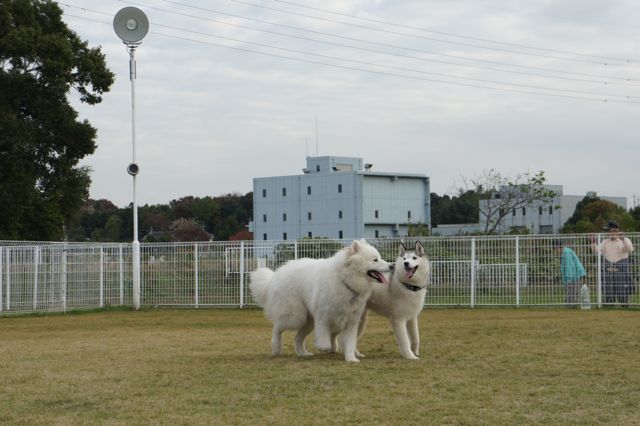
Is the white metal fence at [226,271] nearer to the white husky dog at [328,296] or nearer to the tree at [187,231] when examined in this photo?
the white husky dog at [328,296]

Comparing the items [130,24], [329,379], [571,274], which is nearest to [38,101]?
[130,24]

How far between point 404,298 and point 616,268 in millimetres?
9805

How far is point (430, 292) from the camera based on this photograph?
20188 mm

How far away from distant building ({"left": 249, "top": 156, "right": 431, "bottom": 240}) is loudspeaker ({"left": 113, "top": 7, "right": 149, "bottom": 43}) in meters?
54.2

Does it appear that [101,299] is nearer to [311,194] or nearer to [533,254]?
[533,254]

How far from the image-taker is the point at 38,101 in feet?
94.4

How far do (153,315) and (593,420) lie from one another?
1421 centimetres

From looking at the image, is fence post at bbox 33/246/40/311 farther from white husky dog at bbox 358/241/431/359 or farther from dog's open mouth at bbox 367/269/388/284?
dog's open mouth at bbox 367/269/388/284

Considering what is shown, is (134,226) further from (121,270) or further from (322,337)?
(322,337)

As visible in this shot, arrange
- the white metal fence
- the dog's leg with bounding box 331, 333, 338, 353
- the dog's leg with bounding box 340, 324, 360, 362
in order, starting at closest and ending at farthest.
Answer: the dog's leg with bounding box 340, 324, 360, 362 → the dog's leg with bounding box 331, 333, 338, 353 → the white metal fence

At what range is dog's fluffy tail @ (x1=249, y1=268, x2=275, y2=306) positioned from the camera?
35.4ft

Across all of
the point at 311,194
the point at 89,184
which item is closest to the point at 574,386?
the point at 89,184

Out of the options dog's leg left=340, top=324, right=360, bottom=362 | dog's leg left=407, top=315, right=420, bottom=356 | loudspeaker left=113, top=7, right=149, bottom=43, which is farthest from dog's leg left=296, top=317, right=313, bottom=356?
loudspeaker left=113, top=7, right=149, bottom=43

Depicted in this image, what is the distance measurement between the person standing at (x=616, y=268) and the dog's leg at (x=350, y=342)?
1016 centimetres
